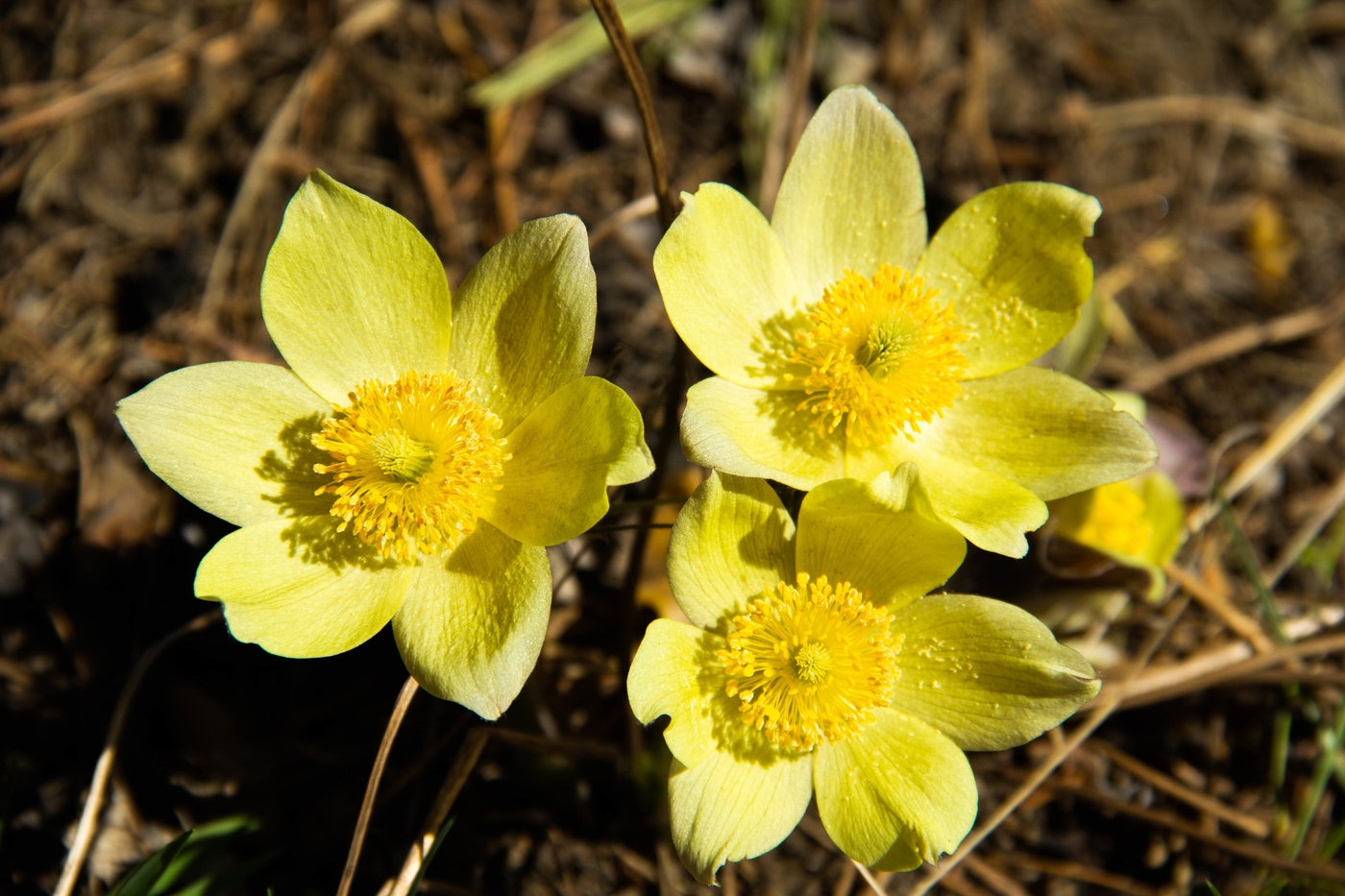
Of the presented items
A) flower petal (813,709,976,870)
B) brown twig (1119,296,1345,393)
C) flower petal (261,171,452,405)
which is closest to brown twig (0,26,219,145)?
flower petal (261,171,452,405)

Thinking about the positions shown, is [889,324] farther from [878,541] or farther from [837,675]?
[837,675]

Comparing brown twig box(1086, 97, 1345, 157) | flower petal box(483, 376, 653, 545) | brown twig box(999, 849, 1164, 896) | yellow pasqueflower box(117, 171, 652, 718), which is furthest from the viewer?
brown twig box(1086, 97, 1345, 157)

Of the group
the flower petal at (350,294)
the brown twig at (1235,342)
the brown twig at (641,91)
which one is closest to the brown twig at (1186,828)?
the brown twig at (1235,342)

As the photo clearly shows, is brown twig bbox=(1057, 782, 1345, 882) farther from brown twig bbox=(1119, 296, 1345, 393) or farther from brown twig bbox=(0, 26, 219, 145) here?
brown twig bbox=(0, 26, 219, 145)

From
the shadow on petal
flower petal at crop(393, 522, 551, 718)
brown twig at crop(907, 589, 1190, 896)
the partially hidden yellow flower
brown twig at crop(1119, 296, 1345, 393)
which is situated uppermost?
the shadow on petal

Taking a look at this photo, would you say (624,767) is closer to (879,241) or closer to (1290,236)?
(879,241)

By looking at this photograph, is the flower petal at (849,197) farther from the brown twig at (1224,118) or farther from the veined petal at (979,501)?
the brown twig at (1224,118)

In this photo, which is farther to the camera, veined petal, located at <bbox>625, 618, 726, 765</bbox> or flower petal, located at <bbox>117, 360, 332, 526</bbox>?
flower petal, located at <bbox>117, 360, 332, 526</bbox>
